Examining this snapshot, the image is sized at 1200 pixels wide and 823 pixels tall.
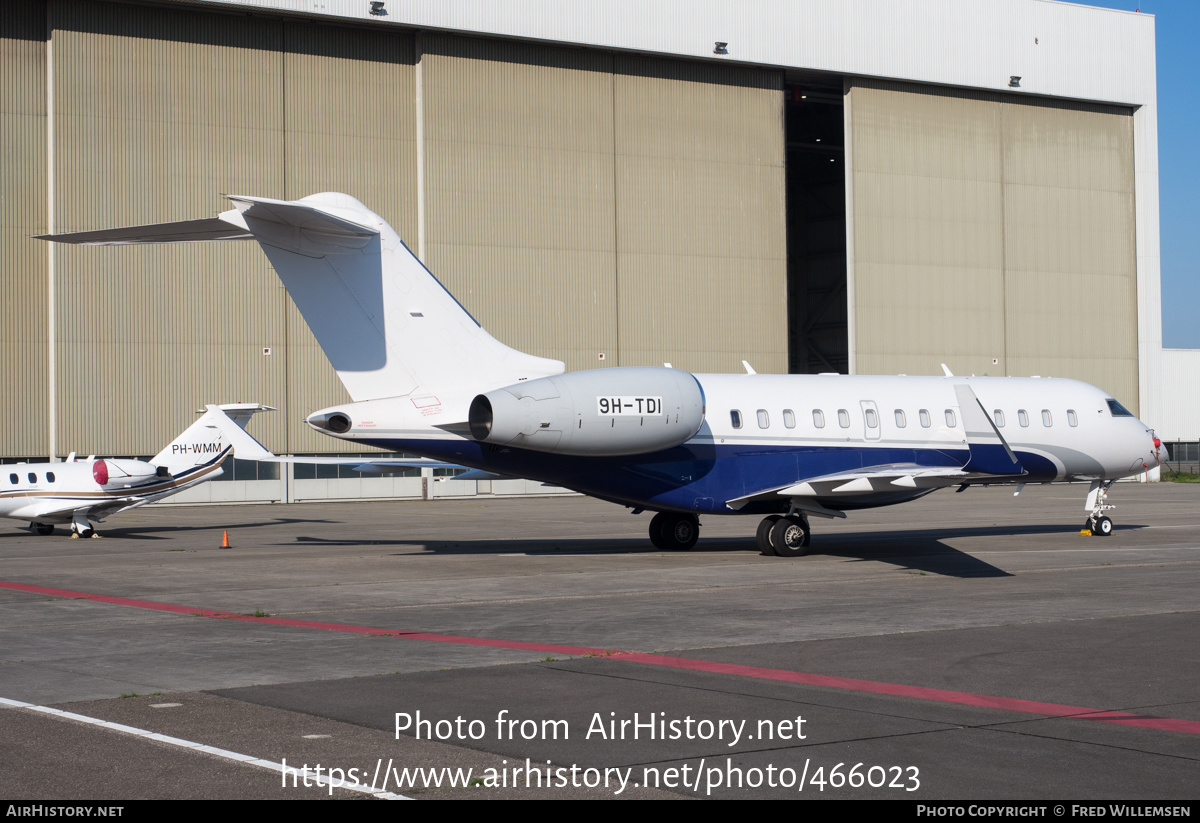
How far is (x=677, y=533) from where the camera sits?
23234 mm

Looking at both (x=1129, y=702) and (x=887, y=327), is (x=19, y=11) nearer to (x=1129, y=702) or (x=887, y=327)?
(x=887, y=327)

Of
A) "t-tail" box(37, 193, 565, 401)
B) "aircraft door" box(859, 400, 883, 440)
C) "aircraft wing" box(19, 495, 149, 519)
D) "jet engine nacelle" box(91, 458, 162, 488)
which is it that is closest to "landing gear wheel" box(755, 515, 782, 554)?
"aircraft door" box(859, 400, 883, 440)

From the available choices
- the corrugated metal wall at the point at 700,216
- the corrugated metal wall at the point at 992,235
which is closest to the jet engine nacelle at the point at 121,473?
the corrugated metal wall at the point at 700,216

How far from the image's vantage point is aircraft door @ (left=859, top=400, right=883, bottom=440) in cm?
2280

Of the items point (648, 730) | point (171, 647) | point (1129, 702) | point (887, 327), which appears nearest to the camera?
point (648, 730)

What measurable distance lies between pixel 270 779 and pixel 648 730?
8.09 feet

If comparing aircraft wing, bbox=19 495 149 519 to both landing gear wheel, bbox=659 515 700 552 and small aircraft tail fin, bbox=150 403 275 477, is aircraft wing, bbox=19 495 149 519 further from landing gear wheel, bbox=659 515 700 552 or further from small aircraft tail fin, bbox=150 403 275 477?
landing gear wheel, bbox=659 515 700 552

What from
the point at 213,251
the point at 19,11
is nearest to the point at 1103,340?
the point at 213,251

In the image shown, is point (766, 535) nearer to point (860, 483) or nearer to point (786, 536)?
point (786, 536)

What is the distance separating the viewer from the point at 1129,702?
894cm

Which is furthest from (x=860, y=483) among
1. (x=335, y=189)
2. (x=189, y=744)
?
(x=335, y=189)

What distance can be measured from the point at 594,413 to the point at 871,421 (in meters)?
6.34

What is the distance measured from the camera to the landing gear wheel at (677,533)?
23219 mm

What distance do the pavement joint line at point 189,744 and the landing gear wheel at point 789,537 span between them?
14541 millimetres
